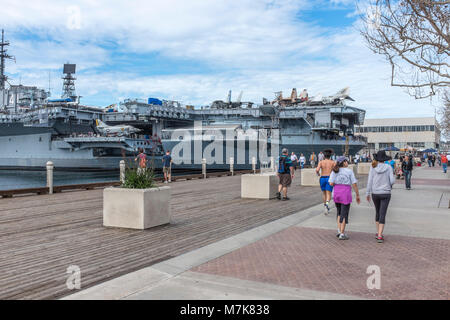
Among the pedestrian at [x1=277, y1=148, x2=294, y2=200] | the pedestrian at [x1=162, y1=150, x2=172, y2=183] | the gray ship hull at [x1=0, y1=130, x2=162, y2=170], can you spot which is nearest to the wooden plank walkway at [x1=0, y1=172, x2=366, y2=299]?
the pedestrian at [x1=277, y1=148, x2=294, y2=200]

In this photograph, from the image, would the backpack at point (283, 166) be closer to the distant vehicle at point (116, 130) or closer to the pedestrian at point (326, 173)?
the pedestrian at point (326, 173)

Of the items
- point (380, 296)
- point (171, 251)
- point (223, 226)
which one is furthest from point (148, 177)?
point (380, 296)

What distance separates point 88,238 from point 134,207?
4.11 ft

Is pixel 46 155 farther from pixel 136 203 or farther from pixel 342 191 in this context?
pixel 342 191

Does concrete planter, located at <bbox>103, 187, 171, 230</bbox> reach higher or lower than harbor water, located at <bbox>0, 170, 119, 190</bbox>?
higher

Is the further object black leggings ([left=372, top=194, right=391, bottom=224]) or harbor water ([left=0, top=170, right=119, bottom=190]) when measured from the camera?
harbor water ([left=0, top=170, right=119, bottom=190])

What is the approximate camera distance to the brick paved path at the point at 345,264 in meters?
4.73

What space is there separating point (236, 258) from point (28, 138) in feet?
224

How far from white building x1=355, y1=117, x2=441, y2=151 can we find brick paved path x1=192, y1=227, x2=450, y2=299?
336 feet

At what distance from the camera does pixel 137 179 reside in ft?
28.6

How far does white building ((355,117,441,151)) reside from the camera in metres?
103

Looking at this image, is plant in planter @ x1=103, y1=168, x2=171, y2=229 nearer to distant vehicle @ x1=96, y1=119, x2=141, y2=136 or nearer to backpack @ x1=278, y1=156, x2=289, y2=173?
backpack @ x1=278, y1=156, x2=289, y2=173

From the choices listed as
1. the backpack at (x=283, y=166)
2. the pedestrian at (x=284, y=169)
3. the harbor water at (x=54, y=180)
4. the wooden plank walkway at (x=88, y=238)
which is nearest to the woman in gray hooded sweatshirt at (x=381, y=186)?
the wooden plank walkway at (x=88, y=238)
